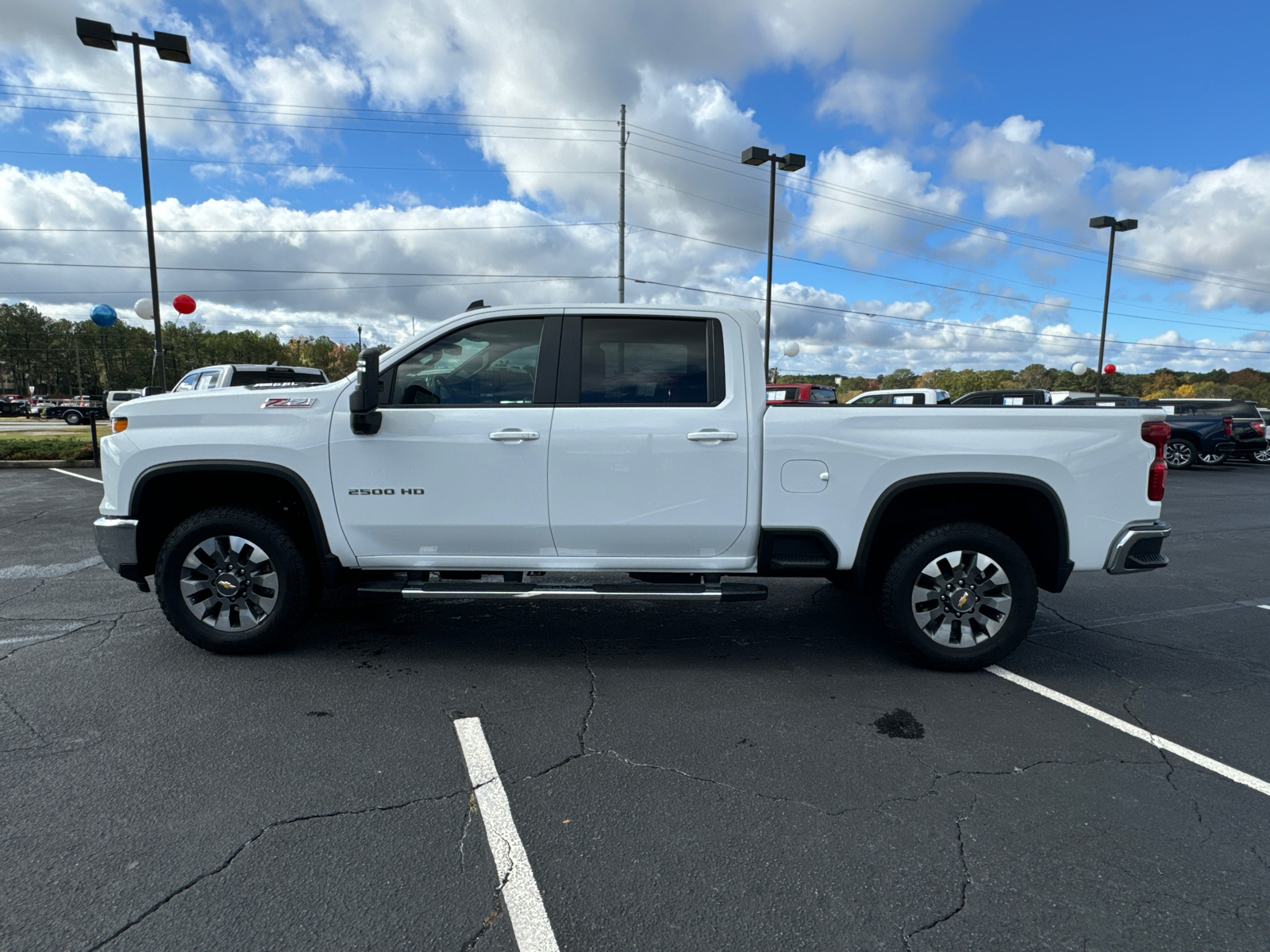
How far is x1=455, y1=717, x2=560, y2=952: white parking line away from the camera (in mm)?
2062

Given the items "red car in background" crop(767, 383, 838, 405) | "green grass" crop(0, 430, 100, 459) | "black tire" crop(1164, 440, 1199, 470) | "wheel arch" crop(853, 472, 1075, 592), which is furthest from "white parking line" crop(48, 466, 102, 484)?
"black tire" crop(1164, 440, 1199, 470)

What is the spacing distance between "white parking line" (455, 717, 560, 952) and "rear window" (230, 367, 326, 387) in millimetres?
10012

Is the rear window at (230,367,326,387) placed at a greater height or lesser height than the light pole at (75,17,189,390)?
lesser

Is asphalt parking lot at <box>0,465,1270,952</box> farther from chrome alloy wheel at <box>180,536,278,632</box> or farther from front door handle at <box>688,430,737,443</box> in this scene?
front door handle at <box>688,430,737,443</box>

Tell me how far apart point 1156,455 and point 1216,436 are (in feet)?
54.9

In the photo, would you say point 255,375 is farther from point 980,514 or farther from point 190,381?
point 980,514

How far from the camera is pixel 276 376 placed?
1225cm

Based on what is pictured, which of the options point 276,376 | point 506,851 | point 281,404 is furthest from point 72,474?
point 506,851

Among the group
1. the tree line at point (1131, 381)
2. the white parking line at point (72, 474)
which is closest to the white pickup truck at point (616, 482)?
the white parking line at point (72, 474)

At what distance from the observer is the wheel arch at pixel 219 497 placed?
157 inches

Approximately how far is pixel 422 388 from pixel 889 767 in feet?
10.00

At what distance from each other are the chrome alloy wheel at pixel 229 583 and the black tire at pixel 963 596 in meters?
3.56

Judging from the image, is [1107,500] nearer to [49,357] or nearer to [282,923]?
[282,923]

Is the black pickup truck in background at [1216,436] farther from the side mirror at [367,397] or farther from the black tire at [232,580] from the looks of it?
the black tire at [232,580]
